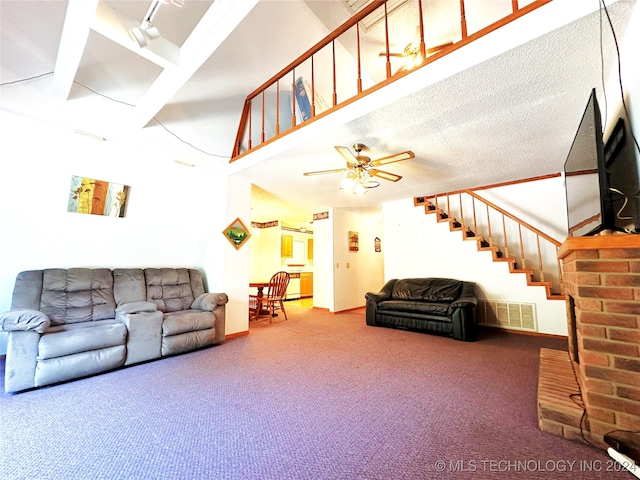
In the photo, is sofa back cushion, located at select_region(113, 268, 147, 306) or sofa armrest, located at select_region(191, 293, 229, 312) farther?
sofa armrest, located at select_region(191, 293, 229, 312)

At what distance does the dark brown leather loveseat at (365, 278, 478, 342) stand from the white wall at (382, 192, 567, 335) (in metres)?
0.29

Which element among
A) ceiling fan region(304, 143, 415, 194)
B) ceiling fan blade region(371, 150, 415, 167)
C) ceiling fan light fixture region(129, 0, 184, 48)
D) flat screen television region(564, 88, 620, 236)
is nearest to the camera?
flat screen television region(564, 88, 620, 236)

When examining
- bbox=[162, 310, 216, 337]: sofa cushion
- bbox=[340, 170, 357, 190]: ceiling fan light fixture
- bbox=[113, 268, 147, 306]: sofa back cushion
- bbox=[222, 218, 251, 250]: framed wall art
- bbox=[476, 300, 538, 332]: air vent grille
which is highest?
bbox=[340, 170, 357, 190]: ceiling fan light fixture

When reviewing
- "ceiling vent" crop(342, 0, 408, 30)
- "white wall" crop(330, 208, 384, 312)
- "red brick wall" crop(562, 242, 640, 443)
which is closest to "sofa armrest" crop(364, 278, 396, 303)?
"white wall" crop(330, 208, 384, 312)

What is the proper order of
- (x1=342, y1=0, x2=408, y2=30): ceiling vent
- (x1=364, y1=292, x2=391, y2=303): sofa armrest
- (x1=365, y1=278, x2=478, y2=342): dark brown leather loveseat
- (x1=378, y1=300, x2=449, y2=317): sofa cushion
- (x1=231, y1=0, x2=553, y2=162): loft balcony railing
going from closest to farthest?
1. (x1=231, y1=0, x2=553, y2=162): loft balcony railing
2. (x1=342, y1=0, x2=408, y2=30): ceiling vent
3. (x1=365, y1=278, x2=478, y2=342): dark brown leather loveseat
4. (x1=378, y1=300, x2=449, y2=317): sofa cushion
5. (x1=364, y1=292, x2=391, y2=303): sofa armrest

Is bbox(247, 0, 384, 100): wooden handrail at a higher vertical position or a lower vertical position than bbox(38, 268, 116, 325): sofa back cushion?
higher

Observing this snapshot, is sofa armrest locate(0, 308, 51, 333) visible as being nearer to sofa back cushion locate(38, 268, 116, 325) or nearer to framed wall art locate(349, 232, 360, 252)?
sofa back cushion locate(38, 268, 116, 325)

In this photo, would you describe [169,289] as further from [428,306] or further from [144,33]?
[428,306]

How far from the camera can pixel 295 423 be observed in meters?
1.71

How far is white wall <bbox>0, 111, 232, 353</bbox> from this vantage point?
102 inches

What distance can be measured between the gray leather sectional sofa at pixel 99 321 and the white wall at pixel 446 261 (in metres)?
3.52

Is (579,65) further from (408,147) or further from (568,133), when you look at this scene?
(408,147)

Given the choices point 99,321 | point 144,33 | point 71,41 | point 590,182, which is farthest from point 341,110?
point 99,321

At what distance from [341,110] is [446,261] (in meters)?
3.54
